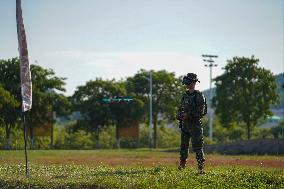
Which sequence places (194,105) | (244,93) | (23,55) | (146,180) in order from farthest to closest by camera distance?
(244,93)
(194,105)
(23,55)
(146,180)

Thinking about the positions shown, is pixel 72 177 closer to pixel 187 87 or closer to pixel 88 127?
pixel 187 87

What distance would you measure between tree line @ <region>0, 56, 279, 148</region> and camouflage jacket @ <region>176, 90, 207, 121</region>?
4173 centimetres

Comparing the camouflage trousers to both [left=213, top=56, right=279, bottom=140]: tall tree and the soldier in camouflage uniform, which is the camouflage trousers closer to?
the soldier in camouflage uniform

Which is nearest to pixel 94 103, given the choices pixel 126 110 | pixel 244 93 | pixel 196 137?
pixel 126 110

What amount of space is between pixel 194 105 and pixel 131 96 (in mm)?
51481

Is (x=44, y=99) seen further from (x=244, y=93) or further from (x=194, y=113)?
(x=194, y=113)

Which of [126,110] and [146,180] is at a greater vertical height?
[126,110]

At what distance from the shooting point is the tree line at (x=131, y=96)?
5531cm

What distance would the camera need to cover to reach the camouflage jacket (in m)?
11.9

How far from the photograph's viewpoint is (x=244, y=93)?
181 feet

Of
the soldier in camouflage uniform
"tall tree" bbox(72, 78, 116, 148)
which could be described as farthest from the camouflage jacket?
"tall tree" bbox(72, 78, 116, 148)

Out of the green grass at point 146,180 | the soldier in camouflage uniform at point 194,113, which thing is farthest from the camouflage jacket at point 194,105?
the green grass at point 146,180

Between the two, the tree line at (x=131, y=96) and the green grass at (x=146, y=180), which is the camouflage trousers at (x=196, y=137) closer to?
the green grass at (x=146, y=180)

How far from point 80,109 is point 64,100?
2398 mm
